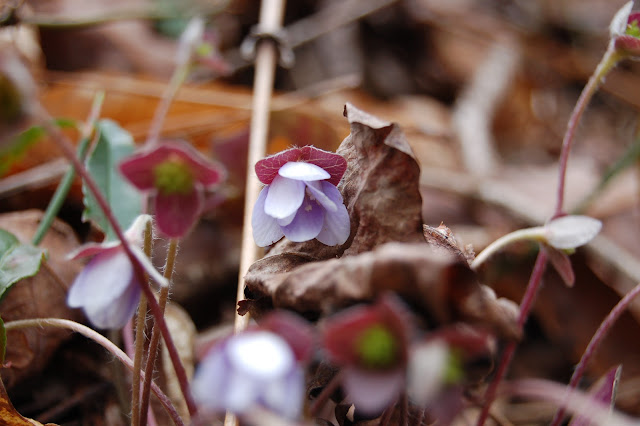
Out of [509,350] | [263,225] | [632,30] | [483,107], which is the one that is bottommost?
[483,107]

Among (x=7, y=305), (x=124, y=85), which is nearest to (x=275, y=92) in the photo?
(x=124, y=85)

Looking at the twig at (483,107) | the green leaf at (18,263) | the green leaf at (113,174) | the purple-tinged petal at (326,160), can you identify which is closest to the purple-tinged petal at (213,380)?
the purple-tinged petal at (326,160)

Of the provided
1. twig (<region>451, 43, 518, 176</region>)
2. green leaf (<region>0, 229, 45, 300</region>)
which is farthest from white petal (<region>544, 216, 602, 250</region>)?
twig (<region>451, 43, 518, 176</region>)

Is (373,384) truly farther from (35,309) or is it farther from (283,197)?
(35,309)

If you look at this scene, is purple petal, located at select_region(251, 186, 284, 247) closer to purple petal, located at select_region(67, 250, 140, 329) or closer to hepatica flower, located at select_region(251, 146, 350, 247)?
hepatica flower, located at select_region(251, 146, 350, 247)

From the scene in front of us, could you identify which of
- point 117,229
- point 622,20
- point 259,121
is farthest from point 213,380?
point 259,121

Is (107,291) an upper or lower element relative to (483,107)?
upper

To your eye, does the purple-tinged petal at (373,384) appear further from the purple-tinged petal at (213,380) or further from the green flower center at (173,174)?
the green flower center at (173,174)
